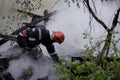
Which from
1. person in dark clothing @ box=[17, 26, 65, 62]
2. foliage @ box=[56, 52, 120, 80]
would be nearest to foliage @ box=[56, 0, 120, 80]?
foliage @ box=[56, 52, 120, 80]

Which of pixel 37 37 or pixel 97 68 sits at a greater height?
pixel 37 37

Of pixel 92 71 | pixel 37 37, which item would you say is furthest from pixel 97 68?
pixel 37 37

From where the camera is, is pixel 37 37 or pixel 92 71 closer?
pixel 92 71

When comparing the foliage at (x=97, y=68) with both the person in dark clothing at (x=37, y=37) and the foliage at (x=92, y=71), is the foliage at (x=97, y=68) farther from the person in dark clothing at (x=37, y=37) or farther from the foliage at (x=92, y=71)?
the person in dark clothing at (x=37, y=37)

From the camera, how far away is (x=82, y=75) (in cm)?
403

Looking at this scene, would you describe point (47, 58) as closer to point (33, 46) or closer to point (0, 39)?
point (33, 46)

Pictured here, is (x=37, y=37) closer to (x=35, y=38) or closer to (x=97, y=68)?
(x=35, y=38)

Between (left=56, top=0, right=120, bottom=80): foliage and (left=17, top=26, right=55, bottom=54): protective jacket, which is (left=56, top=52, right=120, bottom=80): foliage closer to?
(left=56, top=0, right=120, bottom=80): foliage

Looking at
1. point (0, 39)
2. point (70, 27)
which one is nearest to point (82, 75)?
point (0, 39)

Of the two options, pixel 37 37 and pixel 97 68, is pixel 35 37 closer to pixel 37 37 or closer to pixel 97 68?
pixel 37 37

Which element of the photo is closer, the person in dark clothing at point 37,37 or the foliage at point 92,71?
the foliage at point 92,71

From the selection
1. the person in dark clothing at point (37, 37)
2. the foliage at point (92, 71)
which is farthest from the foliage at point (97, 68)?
the person in dark clothing at point (37, 37)

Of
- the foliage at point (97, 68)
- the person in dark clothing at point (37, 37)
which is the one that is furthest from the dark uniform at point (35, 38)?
the foliage at point (97, 68)

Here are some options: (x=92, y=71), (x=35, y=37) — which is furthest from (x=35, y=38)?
(x=92, y=71)
